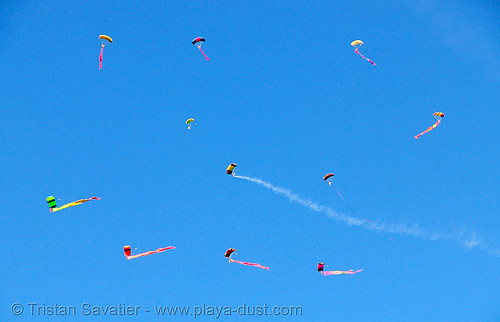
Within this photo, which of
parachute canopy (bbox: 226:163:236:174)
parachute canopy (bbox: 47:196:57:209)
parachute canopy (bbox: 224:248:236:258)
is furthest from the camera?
parachute canopy (bbox: 226:163:236:174)

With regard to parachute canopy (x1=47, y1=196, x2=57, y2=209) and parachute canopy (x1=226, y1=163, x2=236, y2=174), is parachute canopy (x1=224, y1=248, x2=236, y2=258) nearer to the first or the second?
parachute canopy (x1=226, y1=163, x2=236, y2=174)

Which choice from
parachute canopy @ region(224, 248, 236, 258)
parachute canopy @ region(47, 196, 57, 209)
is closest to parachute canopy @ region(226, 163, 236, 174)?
parachute canopy @ region(224, 248, 236, 258)

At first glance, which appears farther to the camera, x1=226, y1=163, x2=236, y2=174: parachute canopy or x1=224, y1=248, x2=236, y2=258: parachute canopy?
x1=226, y1=163, x2=236, y2=174: parachute canopy

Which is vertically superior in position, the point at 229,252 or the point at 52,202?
the point at 52,202

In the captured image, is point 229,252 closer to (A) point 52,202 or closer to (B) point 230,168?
(B) point 230,168

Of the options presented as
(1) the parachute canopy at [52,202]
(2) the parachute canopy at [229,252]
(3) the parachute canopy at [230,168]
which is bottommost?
(2) the parachute canopy at [229,252]

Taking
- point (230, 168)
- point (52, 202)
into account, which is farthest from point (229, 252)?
point (52, 202)

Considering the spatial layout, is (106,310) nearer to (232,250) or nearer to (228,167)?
(232,250)

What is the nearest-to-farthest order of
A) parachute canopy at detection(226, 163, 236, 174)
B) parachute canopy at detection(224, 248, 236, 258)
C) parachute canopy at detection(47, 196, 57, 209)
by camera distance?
1. parachute canopy at detection(47, 196, 57, 209)
2. parachute canopy at detection(224, 248, 236, 258)
3. parachute canopy at detection(226, 163, 236, 174)

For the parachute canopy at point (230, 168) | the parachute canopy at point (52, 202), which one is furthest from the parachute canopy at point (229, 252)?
the parachute canopy at point (52, 202)

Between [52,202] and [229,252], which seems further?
[229,252]

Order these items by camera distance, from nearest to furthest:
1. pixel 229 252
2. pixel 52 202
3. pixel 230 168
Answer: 1. pixel 52 202
2. pixel 229 252
3. pixel 230 168

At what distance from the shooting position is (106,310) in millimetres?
34500

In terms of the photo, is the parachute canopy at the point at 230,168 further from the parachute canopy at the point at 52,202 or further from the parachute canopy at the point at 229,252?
the parachute canopy at the point at 52,202
